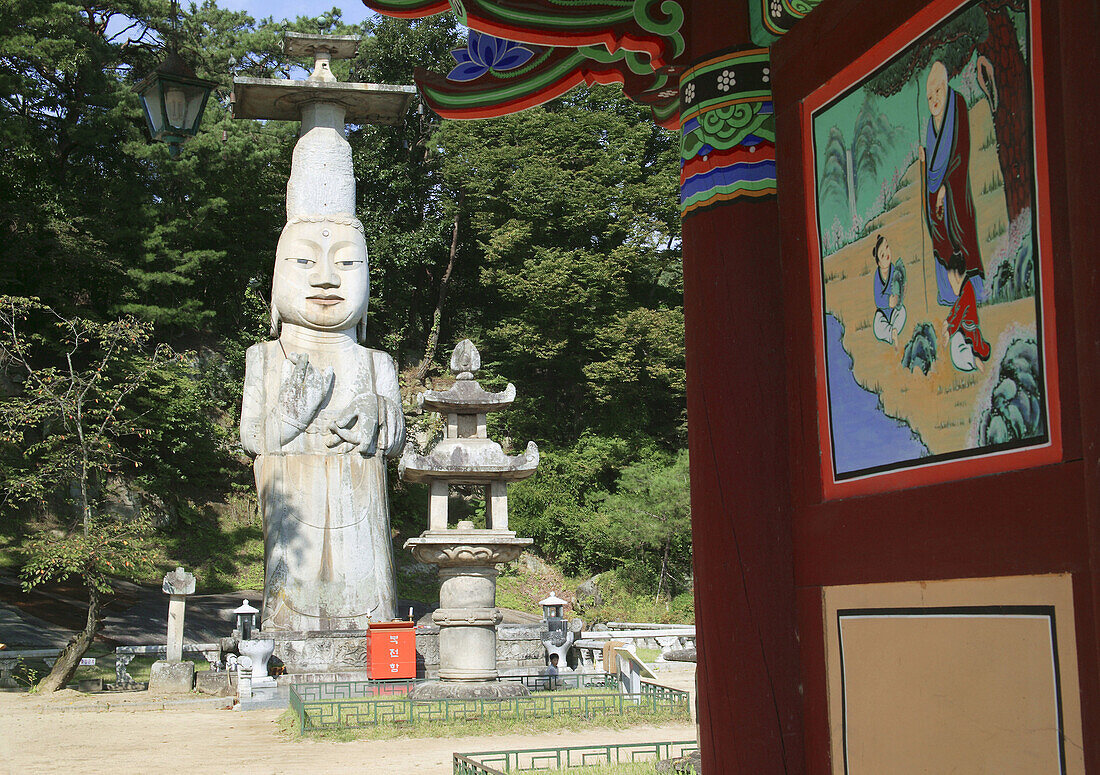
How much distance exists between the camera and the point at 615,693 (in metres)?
14.0

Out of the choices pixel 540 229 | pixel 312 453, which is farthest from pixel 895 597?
pixel 540 229

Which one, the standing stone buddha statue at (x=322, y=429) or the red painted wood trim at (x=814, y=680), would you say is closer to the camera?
the red painted wood trim at (x=814, y=680)

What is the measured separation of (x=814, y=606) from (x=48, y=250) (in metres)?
26.9

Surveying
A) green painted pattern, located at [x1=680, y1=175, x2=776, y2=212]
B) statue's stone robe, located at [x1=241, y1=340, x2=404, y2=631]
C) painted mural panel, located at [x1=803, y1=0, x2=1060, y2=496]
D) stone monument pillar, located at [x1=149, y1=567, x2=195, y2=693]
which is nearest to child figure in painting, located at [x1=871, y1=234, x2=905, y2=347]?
painted mural panel, located at [x1=803, y1=0, x2=1060, y2=496]

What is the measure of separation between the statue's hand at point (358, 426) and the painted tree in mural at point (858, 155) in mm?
16463

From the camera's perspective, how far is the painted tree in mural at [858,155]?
3.09 meters

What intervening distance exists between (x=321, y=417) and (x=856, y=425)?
1679 centimetres

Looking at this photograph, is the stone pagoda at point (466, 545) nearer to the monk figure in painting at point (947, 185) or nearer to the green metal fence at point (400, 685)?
the green metal fence at point (400, 685)

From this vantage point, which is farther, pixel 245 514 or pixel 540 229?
pixel 540 229

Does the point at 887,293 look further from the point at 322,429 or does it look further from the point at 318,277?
the point at 318,277

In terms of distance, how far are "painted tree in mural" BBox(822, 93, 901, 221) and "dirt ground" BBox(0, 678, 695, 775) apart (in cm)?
741

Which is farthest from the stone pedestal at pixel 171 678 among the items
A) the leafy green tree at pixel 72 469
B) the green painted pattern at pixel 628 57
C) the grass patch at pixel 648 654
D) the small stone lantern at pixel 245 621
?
the green painted pattern at pixel 628 57

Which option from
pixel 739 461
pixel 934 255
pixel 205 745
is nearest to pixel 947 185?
pixel 934 255

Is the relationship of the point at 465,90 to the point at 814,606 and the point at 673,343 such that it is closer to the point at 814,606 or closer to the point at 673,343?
the point at 814,606
